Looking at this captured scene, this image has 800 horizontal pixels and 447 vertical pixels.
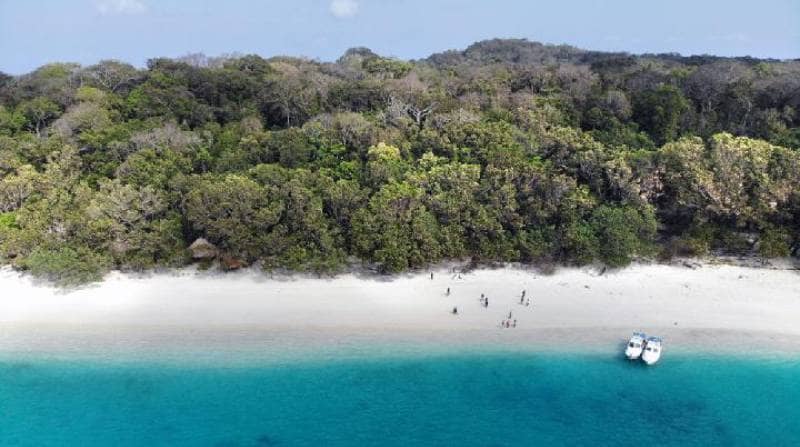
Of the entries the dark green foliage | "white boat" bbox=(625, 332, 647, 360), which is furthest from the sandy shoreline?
"white boat" bbox=(625, 332, 647, 360)

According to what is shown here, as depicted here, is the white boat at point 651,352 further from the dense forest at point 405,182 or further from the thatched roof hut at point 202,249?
the thatched roof hut at point 202,249

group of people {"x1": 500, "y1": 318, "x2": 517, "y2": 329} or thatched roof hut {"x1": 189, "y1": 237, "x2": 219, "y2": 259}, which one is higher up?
thatched roof hut {"x1": 189, "y1": 237, "x2": 219, "y2": 259}

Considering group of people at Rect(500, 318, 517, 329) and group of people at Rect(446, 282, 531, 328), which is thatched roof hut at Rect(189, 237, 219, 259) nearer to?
group of people at Rect(446, 282, 531, 328)

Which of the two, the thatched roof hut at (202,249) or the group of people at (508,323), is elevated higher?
the thatched roof hut at (202,249)

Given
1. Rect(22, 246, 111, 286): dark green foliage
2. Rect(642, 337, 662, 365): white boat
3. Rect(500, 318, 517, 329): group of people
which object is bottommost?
Rect(642, 337, 662, 365): white boat

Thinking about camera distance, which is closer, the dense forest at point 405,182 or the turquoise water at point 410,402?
the turquoise water at point 410,402

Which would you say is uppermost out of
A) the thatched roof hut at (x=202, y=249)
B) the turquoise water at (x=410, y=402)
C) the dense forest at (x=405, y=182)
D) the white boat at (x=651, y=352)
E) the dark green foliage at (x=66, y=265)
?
the dense forest at (x=405, y=182)

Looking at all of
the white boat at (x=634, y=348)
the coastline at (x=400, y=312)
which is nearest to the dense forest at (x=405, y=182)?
the coastline at (x=400, y=312)

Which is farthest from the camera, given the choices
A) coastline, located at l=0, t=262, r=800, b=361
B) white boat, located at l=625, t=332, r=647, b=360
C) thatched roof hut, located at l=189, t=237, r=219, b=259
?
thatched roof hut, located at l=189, t=237, r=219, b=259

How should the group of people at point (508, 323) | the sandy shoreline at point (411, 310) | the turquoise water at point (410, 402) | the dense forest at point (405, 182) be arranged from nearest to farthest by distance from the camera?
the turquoise water at point (410, 402), the sandy shoreline at point (411, 310), the group of people at point (508, 323), the dense forest at point (405, 182)
